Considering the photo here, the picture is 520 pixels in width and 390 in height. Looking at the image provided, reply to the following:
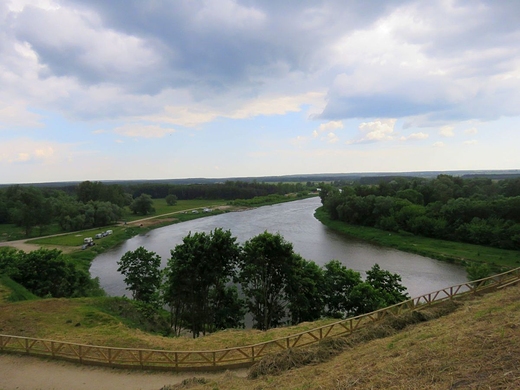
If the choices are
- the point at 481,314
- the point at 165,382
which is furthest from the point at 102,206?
the point at 481,314

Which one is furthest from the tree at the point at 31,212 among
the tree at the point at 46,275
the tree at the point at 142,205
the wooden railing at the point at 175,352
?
the wooden railing at the point at 175,352

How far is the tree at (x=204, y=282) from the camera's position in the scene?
69.9 feet

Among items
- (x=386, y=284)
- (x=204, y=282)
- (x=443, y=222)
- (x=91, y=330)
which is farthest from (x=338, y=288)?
(x=443, y=222)

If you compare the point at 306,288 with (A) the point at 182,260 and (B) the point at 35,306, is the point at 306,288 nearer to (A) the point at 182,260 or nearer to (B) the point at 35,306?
(A) the point at 182,260

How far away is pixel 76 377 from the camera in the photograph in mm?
11656

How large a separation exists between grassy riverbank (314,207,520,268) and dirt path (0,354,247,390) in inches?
1576

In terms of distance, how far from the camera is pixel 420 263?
39.8 metres

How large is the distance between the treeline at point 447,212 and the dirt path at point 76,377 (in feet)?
161

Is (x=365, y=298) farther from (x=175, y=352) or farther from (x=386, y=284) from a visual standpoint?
(x=175, y=352)

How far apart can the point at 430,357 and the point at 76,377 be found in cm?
1194

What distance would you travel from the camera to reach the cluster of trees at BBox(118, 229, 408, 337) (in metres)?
21.1

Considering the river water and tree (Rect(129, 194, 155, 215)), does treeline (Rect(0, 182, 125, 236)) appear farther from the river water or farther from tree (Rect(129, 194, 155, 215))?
the river water

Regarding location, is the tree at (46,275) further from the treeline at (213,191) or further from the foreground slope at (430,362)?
the treeline at (213,191)

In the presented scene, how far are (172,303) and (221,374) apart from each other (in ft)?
41.5
